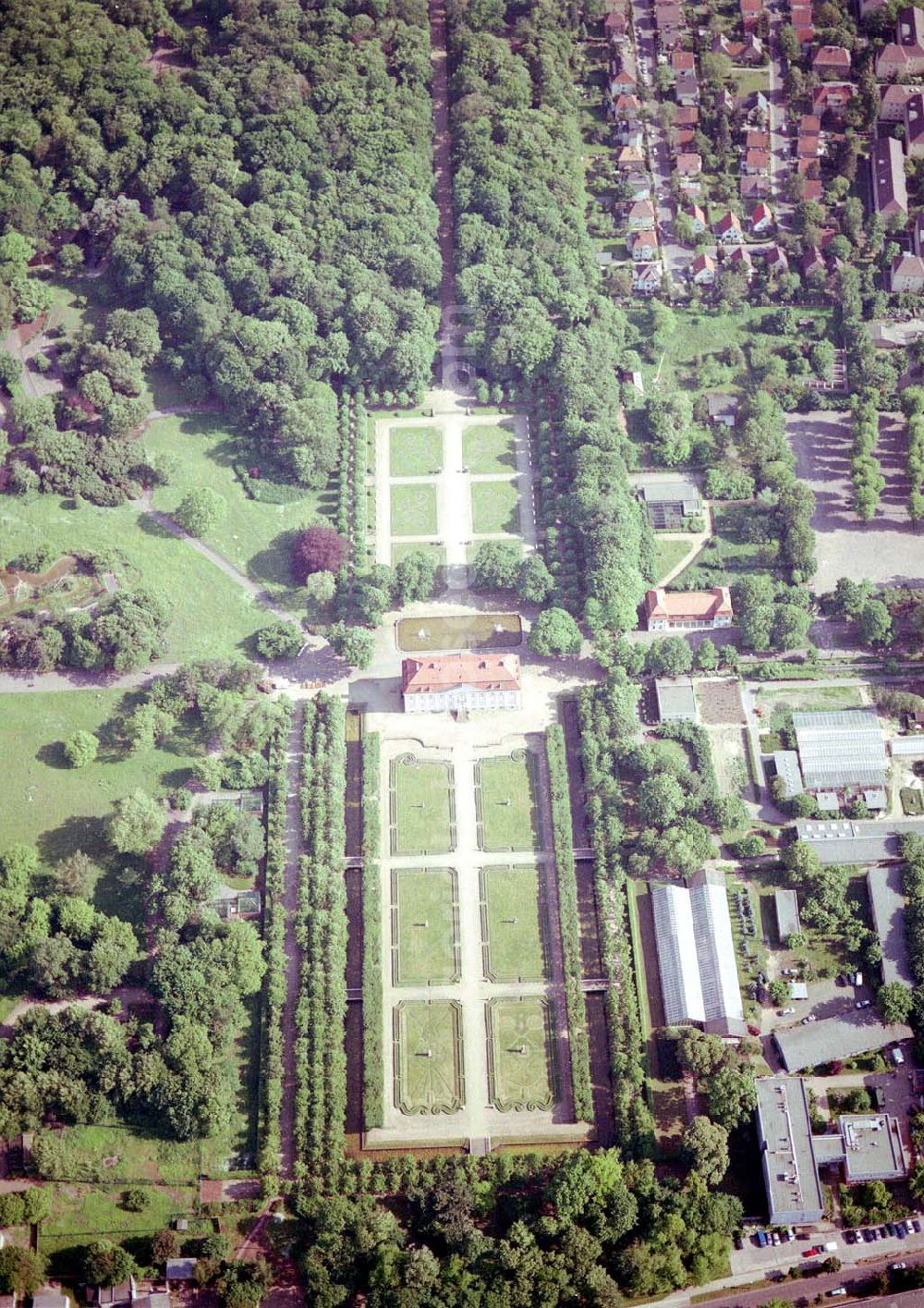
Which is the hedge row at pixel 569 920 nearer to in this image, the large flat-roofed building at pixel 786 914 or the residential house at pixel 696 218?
the large flat-roofed building at pixel 786 914

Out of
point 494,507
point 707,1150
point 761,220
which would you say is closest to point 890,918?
point 707,1150

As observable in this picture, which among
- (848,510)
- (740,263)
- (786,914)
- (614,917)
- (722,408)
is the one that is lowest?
(786,914)

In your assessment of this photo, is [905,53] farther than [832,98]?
Yes

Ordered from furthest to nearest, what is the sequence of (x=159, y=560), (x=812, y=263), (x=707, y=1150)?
(x=812, y=263)
(x=159, y=560)
(x=707, y=1150)

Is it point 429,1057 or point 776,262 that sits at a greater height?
point 776,262

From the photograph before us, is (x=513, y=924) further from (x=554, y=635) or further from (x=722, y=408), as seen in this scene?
(x=722, y=408)

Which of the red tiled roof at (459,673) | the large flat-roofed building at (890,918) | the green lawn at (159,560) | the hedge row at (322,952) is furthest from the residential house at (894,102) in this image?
the hedge row at (322,952)

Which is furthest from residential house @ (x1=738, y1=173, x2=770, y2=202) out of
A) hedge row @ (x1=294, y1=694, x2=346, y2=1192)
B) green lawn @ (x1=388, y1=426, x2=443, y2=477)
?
hedge row @ (x1=294, y1=694, x2=346, y2=1192)

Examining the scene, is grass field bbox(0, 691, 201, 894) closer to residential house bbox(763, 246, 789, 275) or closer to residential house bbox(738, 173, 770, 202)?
residential house bbox(763, 246, 789, 275)
